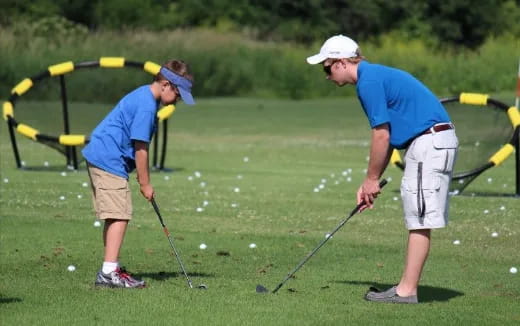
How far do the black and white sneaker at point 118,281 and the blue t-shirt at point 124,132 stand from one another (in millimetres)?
712

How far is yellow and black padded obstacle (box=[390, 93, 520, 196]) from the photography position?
15461mm

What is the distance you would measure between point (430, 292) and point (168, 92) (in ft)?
7.84

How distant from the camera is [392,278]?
9.78 metres

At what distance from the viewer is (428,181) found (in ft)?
27.4

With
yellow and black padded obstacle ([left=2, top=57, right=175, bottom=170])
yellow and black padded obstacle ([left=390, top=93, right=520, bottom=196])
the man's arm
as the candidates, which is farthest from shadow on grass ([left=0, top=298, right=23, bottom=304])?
yellow and black padded obstacle ([left=2, top=57, right=175, bottom=170])

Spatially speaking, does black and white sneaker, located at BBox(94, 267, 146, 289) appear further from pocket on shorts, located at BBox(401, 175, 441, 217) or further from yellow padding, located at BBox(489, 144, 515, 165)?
yellow padding, located at BBox(489, 144, 515, 165)

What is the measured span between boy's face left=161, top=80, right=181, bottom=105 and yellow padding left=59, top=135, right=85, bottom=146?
7.72 meters

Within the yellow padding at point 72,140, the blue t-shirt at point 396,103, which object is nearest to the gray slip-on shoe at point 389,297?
the blue t-shirt at point 396,103

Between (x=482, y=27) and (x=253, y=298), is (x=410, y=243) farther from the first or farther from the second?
(x=482, y=27)

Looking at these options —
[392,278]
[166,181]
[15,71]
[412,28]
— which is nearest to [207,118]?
[15,71]

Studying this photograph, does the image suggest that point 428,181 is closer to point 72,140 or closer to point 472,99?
point 472,99

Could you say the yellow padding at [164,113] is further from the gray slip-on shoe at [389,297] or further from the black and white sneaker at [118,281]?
the gray slip-on shoe at [389,297]

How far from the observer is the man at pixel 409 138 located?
8250 millimetres

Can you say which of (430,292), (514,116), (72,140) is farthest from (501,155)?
(430,292)
